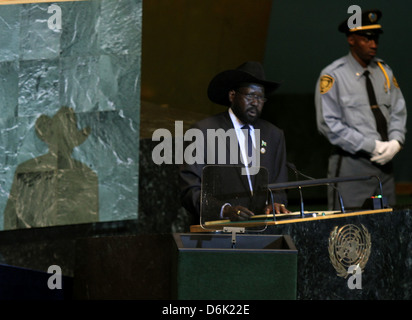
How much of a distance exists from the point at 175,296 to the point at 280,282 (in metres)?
0.35

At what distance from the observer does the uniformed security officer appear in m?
5.55

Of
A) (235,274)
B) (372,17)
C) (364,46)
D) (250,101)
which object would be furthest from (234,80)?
(235,274)

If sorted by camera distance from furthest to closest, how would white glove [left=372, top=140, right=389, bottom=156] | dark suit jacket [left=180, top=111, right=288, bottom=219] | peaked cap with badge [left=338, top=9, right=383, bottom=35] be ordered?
peaked cap with badge [left=338, top=9, right=383, bottom=35] → white glove [left=372, top=140, right=389, bottom=156] → dark suit jacket [left=180, top=111, right=288, bottom=219]

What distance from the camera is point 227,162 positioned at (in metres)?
4.50

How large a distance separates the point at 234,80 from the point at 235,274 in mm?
1903

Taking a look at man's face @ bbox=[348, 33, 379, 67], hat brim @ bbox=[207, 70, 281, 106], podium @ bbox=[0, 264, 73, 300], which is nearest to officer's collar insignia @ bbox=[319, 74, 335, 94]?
man's face @ bbox=[348, 33, 379, 67]

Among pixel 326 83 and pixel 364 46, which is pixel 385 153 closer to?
pixel 326 83

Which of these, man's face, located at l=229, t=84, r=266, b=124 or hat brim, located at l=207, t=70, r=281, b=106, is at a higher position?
hat brim, located at l=207, t=70, r=281, b=106

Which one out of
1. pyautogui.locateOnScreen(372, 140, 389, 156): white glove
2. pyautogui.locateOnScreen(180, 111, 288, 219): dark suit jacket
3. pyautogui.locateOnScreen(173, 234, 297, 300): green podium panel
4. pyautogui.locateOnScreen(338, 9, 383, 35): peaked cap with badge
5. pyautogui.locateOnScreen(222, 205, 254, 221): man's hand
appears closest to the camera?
pyautogui.locateOnScreen(173, 234, 297, 300): green podium panel

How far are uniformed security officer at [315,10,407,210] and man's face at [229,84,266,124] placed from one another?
120 centimetres

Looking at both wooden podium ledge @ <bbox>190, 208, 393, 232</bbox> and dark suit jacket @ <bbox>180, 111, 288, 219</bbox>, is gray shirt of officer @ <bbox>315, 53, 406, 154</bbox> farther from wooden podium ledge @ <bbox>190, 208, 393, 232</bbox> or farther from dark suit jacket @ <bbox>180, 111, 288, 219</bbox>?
wooden podium ledge @ <bbox>190, 208, 393, 232</bbox>

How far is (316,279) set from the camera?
3.94 m
